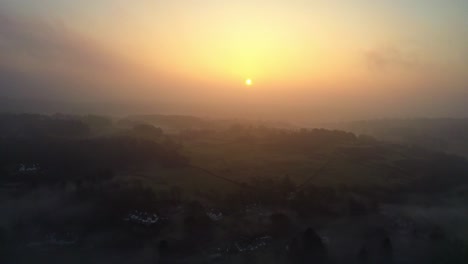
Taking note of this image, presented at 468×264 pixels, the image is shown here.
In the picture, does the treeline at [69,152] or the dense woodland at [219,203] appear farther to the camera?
the treeline at [69,152]

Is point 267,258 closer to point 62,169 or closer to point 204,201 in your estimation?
point 204,201

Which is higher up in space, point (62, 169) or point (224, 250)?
point (62, 169)

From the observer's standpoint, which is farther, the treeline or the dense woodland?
the treeline

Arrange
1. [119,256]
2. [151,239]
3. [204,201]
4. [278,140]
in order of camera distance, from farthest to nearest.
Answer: [278,140] < [204,201] < [151,239] < [119,256]

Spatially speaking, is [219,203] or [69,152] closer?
[219,203]

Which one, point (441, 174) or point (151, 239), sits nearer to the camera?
point (151, 239)

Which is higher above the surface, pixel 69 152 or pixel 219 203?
pixel 69 152

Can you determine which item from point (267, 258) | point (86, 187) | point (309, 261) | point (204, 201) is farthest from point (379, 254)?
point (86, 187)

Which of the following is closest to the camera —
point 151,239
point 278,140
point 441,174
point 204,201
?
point 151,239
